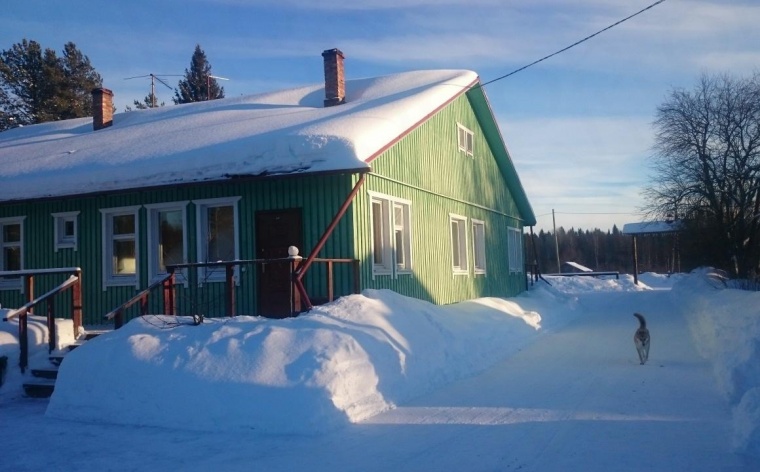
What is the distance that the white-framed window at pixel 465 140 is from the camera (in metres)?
20.4

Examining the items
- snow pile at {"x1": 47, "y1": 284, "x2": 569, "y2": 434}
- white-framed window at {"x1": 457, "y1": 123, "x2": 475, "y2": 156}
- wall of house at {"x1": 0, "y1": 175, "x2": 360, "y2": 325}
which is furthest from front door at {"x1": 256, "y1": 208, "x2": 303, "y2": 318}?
white-framed window at {"x1": 457, "y1": 123, "x2": 475, "y2": 156}

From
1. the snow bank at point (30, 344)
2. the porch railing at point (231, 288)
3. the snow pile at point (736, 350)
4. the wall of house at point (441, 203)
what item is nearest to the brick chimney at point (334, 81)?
the wall of house at point (441, 203)

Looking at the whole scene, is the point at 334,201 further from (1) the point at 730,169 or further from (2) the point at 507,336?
(1) the point at 730,169

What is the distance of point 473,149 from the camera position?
2180 cm

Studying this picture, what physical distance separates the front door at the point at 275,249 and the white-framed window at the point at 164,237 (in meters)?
1.93

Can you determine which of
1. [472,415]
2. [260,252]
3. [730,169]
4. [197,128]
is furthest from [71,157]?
[730,169]

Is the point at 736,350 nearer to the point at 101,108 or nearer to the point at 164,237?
the point at 164,237

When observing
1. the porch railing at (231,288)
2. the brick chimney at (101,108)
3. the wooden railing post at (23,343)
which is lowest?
the wooden railing post at (23,343)

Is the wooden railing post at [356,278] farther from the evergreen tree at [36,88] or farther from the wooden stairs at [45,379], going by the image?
the evergreen tree at [36,88]

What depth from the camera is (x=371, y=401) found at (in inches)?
352

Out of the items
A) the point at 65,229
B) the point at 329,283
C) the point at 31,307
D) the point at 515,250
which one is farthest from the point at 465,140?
the point at 31,307

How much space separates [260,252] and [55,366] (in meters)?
4.26

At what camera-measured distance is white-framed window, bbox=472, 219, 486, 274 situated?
21.2 meters

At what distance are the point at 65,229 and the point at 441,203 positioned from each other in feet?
30.4
